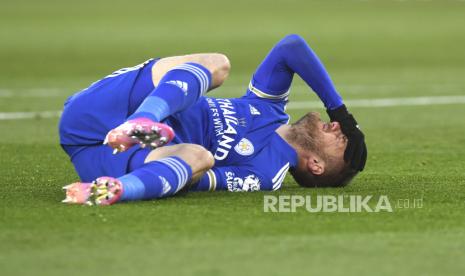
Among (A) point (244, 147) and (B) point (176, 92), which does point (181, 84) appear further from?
(A) point (244, 147)

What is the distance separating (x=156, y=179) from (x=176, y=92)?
0.62 m

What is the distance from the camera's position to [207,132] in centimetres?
Answer: 743

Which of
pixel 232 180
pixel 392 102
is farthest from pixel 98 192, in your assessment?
pixel 392 102

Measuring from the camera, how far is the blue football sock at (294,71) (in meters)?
7.53

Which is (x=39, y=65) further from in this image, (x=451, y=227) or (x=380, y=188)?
(x=451, y=227)

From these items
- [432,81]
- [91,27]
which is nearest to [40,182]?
[432,81]

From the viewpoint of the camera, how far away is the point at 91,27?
3139 centimetres

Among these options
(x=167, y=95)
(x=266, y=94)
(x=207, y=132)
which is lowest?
(x=207, y=132)

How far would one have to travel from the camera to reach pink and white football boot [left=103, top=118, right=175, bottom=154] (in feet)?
20.8

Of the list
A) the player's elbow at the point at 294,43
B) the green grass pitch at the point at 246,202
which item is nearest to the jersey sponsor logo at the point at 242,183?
the green grass pitch at the point at 246,202

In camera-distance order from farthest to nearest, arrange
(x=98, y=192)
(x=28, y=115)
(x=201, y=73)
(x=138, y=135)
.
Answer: (x=28, y=115)
(x=201, y=73)
(x=98, y=192)
(x=138, y=135)

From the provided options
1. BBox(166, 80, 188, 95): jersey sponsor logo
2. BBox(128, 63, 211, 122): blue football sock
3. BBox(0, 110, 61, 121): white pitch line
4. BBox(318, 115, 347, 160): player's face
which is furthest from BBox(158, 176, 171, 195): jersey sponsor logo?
BBox(0, 110, 61, 121): white pitch line

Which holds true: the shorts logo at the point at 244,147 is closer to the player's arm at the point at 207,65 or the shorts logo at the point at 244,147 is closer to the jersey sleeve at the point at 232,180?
the jersey sleeve at the point at 232,180

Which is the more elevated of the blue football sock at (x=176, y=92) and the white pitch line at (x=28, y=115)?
the blue football sock at (x=176, y=92)
